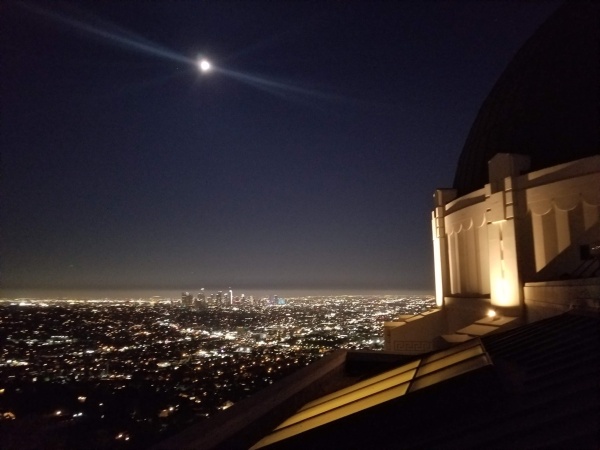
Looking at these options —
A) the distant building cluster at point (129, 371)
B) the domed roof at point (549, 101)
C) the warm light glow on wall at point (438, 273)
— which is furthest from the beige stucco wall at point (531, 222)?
the distant building cluster at point (129, 371)

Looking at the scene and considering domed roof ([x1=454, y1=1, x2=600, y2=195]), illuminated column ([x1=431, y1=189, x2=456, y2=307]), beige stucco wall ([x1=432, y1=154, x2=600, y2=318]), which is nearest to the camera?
beige stucco wall ([x1=432, y1=154, x2=600, y2=318])

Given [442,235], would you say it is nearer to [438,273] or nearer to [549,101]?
[438,273]

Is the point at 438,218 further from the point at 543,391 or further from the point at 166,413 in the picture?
the point at 543,391

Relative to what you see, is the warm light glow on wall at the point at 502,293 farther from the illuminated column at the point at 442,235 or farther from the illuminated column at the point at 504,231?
the illuminated column at the point at 442,235

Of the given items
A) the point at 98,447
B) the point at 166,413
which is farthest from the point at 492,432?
the point at 166,413

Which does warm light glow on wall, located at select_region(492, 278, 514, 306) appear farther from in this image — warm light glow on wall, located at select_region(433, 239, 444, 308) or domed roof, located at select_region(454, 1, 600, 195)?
warm light glow on wall, located at select_region(433, 239, 444, 308)

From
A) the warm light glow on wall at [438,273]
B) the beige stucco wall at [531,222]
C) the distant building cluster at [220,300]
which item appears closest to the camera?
the beige stucco wall at [531,222]

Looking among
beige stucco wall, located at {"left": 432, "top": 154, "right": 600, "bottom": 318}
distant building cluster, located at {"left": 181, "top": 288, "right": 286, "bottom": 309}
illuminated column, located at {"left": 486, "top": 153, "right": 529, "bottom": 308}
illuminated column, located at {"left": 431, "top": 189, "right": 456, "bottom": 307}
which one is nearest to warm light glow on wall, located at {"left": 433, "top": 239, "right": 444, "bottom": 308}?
illuminated column, located at {"left": 431, "top": 189, "right": 456, "bottom": 307}
